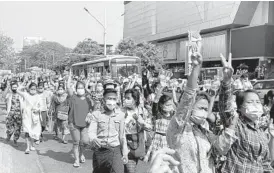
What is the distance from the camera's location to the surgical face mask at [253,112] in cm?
302

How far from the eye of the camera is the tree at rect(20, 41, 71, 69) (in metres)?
85.1

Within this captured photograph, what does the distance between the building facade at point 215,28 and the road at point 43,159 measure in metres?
33.3

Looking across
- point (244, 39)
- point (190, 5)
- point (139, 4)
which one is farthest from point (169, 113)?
point (139, 4)

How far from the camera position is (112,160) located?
436 cm

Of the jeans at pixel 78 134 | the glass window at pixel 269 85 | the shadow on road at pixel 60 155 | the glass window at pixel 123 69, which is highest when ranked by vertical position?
the glass window at pixel 123 69

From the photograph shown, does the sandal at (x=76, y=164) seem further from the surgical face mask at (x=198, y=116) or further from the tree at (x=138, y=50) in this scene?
the tree at (x=138, y=50)

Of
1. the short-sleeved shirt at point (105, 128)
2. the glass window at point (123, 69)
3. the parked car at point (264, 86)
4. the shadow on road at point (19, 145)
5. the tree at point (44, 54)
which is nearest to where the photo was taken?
the short-sleeved shirt at point (105, 128)

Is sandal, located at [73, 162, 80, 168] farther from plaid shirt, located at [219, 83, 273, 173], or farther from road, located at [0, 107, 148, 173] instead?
plaid shirt, located at [219, 83, 273, 173]

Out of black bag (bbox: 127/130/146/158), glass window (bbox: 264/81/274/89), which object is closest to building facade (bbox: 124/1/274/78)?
glass window (bbox: 264/81/274/89)

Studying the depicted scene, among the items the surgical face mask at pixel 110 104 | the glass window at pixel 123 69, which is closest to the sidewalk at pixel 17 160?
the surgical face mask at pixel 110 104

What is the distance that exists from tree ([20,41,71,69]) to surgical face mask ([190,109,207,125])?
78.5 meters

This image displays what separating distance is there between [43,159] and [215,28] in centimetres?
4118

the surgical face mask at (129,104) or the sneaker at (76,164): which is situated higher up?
the surgical face mask at (129,104)

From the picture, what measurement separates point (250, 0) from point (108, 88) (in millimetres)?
39948
